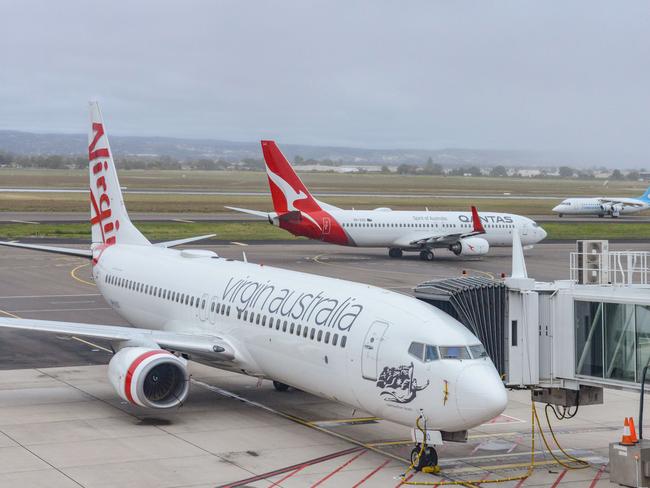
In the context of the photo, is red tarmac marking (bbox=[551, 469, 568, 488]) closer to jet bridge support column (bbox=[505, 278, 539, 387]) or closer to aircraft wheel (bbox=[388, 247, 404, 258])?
jet bridge support column (bbox=[505, 278, 539, 387])

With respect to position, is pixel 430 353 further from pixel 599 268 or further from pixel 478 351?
pixel 599 268

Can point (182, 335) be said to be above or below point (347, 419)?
above

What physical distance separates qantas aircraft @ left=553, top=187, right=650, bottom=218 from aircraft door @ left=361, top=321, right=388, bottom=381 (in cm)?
11164

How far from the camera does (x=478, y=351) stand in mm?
22781

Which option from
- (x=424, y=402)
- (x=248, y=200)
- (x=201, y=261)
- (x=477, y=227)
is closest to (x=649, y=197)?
(x=248, y=200)

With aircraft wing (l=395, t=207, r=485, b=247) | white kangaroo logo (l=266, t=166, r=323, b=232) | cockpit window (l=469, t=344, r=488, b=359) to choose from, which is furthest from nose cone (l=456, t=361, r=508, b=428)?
aircraft wing (l=395, t=207, r=485, b=247)

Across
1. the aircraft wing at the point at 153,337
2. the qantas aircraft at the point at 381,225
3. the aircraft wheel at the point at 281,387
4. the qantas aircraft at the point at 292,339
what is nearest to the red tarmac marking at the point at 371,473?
the qantas aircraft at the point at 292,339

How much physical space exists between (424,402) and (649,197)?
127 meters

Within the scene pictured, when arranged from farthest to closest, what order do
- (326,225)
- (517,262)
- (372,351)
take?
(326,225) < (517,262) < (372,351)

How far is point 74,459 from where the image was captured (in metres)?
23.7

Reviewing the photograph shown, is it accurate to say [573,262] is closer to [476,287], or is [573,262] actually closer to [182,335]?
[476,287]

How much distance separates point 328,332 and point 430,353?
3643mm

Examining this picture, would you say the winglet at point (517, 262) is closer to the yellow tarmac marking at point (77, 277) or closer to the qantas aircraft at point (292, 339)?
the qantas aircraft at point (292, 339)

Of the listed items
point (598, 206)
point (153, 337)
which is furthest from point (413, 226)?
point (598, 206)
